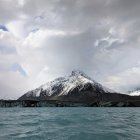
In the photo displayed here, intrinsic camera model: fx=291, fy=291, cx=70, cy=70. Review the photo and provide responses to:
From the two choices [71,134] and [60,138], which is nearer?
[60,138]

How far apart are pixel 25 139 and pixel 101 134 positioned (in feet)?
32.0

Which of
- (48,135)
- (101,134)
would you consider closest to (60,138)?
(48,135)

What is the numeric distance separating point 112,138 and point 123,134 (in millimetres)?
3330

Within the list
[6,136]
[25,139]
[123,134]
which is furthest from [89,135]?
[6,136]

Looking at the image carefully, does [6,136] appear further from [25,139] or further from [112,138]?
[112,138]

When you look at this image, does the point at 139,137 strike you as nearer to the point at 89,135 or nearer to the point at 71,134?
the point at 89,135

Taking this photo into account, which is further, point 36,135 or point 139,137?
point 36,135

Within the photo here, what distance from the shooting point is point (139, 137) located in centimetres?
3481

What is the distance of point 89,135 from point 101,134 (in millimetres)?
1824

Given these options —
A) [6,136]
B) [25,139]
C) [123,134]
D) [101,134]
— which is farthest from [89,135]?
[6,136]

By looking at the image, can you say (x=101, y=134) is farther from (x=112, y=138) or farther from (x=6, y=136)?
(x=6, y=136)

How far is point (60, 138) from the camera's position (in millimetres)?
34594

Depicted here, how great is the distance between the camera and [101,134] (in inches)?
1469

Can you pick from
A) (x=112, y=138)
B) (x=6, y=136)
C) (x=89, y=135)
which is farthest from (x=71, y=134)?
(x=6, y=136)
